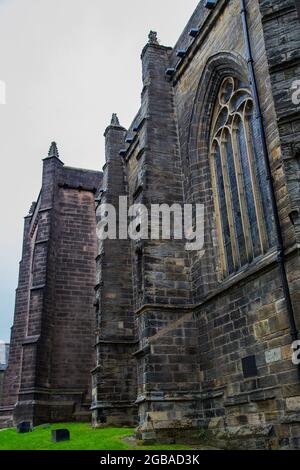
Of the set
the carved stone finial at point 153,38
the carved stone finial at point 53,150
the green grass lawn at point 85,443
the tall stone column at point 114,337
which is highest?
the carved stone finial at point 53,150

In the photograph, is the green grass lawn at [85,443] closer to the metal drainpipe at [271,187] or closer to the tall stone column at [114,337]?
the tall stone column at [114,337]

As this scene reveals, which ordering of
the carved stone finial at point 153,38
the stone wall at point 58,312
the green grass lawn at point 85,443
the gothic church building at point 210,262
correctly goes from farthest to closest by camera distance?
the stone wall at point 58,312 → the carved stone finial at point 153,38 → the green grass lawn at point 85,443 → the gothic church building at point 210,262

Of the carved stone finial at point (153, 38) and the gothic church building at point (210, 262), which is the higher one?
the carved stone finial at point (153, 38)

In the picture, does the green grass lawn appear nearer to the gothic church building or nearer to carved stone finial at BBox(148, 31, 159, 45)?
the gothic church building

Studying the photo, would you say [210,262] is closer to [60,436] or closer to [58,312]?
[60,436]

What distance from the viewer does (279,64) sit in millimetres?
7828

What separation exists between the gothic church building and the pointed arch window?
0.03 metres

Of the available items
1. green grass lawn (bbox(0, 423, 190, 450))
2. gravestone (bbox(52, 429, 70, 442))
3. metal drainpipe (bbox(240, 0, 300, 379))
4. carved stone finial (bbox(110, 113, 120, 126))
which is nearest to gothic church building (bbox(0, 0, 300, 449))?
metal drainpipe (bbox(240, 0, 300, 379))

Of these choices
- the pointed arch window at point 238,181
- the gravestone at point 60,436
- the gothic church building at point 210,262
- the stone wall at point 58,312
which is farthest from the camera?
the stone wall at point 58,312

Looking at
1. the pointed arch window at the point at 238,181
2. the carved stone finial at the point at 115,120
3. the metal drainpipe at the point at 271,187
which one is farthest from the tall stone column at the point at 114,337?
the metal drainpipe at the point at 271,187

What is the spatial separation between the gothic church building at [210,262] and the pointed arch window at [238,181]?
3cm

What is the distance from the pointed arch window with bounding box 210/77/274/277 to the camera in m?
8.88

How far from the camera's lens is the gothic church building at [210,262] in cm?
744

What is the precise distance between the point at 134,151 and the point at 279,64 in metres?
8.26
